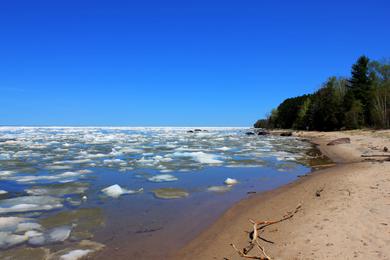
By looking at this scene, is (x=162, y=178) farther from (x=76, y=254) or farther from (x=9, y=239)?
(x=76, y=254)

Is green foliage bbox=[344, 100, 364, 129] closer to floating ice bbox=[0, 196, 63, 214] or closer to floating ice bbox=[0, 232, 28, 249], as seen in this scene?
floating ice bbox=[0, 196, 63, 214]

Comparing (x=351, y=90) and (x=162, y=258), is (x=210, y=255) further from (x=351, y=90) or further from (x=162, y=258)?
(x=351, y=90)

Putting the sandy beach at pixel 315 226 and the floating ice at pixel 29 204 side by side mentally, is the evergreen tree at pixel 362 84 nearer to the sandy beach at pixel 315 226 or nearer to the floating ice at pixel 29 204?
the sandy beach at pixel 315 226

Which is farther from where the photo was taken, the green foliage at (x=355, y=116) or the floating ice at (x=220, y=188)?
the green foliage at (x=355, y=116)

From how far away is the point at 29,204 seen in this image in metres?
8.86

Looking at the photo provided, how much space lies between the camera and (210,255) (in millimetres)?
5406

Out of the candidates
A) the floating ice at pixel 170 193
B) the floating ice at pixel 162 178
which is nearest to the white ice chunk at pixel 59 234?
the floating ice at pixel 170 193

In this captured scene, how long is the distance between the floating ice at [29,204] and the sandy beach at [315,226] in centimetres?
444

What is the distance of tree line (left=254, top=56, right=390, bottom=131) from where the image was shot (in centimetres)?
5066

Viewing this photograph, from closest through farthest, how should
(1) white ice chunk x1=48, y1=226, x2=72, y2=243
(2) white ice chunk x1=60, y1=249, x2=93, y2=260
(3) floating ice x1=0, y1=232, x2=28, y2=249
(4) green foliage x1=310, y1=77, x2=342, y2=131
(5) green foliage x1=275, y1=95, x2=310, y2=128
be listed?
(2) white ice chunk x1=60, y1=249, x2=93, y2=260 < (3) floating ice x1=0, y1=232, x2=28, y2=249 < (1) white ice chunk x1=48, y1=226, x2=72, y2=243 < (4) green foliage x1=310, y1=77, x2=342, y2=131 < (5) green foliage x1=275, y1=95, x2=310, y2=128

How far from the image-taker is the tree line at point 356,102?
50.7 meters

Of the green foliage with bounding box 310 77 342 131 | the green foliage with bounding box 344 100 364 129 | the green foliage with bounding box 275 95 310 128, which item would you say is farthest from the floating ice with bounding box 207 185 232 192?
the green foliage with bounding box 275 95 310 128

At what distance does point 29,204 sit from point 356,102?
181 ft

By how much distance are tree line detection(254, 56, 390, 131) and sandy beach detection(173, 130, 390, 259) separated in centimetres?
4298
